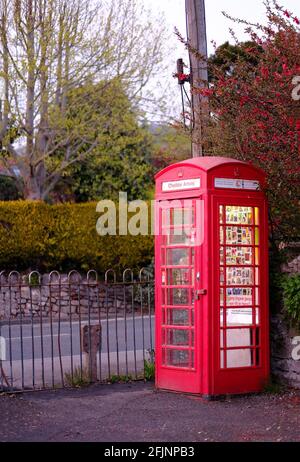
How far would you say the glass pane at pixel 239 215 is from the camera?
844 cm

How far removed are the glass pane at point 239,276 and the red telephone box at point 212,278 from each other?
0.04 ft

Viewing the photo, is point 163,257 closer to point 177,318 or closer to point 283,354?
point 177,318

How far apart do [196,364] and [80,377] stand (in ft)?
5.83

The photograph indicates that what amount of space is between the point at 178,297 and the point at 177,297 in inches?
0.5

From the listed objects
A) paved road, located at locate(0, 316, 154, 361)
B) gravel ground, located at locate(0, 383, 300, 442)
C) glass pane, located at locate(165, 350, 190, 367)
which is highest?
glass pane, located at locate(165, 350, 190, 367)

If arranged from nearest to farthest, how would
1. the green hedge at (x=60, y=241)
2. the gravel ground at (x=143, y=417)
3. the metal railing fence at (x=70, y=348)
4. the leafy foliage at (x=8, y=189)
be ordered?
the gravel ground at (x=143, y=417) < the metal railing fence at (x=70, y=348) < the green hedge at (x=60, y=241) < the leafy foliage at (x=8, y=189)

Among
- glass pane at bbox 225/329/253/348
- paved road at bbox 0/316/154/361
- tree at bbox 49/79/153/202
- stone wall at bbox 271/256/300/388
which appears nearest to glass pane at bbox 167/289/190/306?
glass pane at bbox 225/329/253/348

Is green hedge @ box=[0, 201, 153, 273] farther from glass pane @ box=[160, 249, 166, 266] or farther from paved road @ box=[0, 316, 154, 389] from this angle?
glass pane @ box=[160, 249, 166, 266]

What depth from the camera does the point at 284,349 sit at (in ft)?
28.9

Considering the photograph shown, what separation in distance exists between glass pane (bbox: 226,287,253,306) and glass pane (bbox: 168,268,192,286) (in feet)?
1.47

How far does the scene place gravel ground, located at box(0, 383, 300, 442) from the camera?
6840 millimetres

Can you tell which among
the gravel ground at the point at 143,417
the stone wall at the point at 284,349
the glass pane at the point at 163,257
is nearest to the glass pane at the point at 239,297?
the stone wall at the point at 284,349

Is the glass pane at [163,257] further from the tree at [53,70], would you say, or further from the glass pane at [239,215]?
the tree at [53,70]
